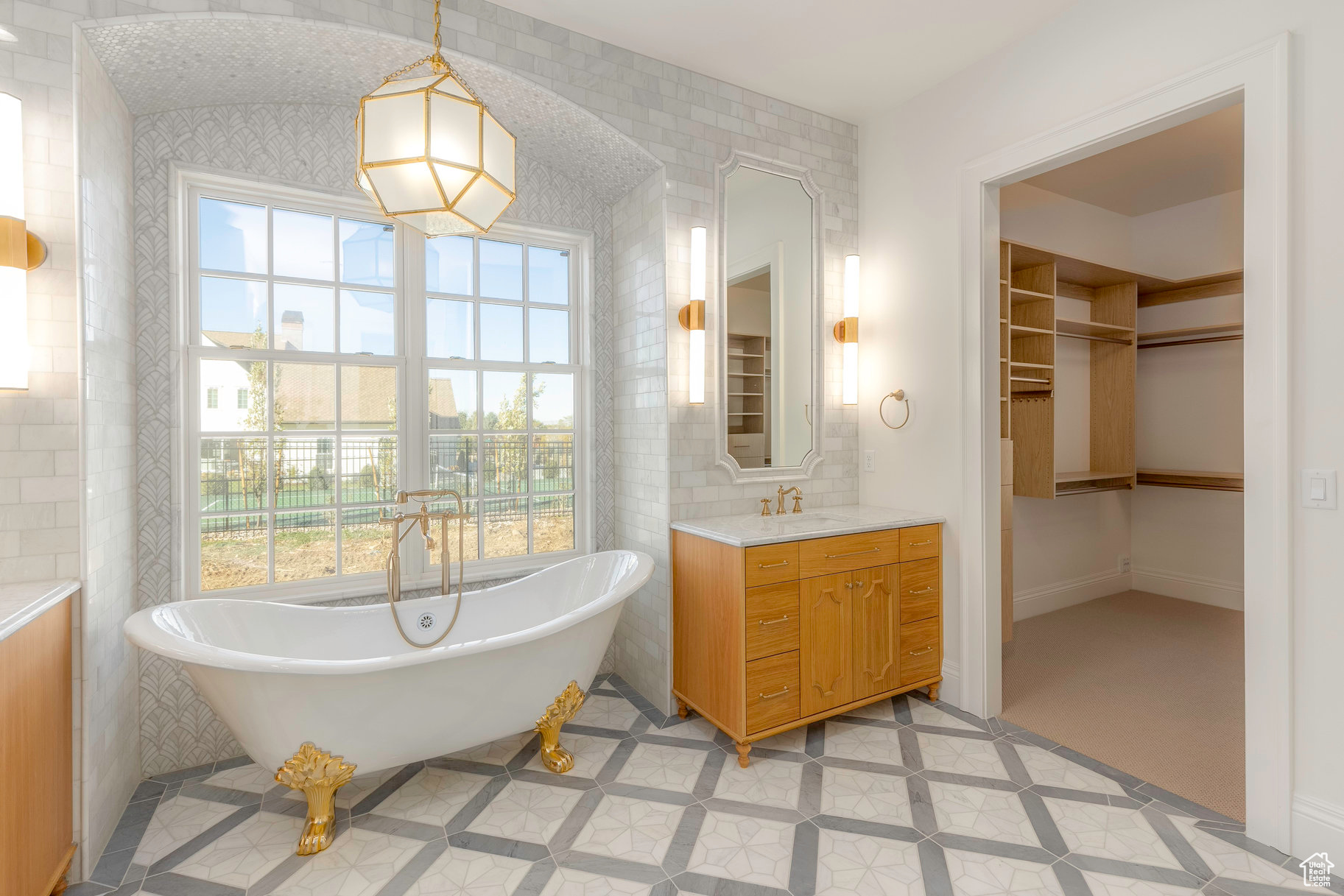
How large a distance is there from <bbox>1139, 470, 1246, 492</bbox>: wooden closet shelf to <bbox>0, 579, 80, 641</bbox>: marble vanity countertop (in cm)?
570

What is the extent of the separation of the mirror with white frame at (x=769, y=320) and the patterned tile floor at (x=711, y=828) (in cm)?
134

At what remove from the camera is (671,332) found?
2.86 m

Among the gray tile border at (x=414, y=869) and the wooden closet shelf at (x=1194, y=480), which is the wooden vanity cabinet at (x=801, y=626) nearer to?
the gray tile border at (x=414, y=869)

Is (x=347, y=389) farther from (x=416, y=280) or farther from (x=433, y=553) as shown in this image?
(x=433, y=553)

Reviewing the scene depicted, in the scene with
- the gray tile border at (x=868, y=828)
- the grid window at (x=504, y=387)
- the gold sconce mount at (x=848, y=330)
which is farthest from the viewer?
the gold sconce mount at (x=848, y=330)

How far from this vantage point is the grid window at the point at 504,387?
298cm

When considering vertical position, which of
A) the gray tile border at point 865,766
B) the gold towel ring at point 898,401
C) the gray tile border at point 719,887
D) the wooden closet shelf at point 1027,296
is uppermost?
the wooden closet shelf at point 1027,296

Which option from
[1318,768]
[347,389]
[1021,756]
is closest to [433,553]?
[347,389]

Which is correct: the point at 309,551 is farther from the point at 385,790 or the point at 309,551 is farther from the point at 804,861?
the point at 804,861

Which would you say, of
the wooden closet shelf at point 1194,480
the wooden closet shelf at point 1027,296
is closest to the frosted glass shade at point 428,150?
the wooden closet shelf at point 1027,296

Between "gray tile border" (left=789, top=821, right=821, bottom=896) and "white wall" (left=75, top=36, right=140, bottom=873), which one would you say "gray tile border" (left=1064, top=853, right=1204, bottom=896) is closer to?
"gray tile border" (left=789, top=821, right=821, bottom=896)

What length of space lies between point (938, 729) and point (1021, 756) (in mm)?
326

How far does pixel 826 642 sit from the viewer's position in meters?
2.61

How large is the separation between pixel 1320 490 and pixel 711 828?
2.10 meters
